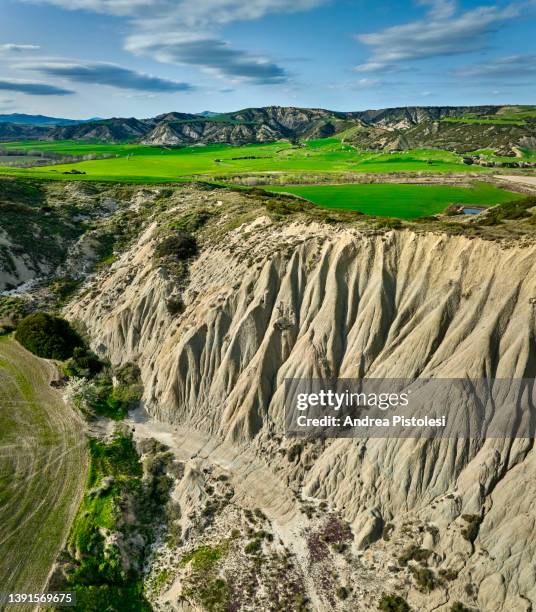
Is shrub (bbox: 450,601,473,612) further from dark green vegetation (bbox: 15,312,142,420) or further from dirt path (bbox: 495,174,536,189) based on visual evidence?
dirt path (bbox: 495,174,536,189)

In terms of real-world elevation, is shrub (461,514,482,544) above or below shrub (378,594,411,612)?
above

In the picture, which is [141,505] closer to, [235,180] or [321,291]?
[321,291]

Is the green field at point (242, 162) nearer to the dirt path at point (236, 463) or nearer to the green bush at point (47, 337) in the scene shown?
the green bush at point (47, 337)

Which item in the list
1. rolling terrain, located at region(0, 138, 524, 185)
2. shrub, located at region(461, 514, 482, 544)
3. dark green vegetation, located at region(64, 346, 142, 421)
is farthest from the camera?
rolling terrain, located at region(0, 138, 524, 185)

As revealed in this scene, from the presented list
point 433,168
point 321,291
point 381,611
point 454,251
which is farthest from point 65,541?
point 433,168

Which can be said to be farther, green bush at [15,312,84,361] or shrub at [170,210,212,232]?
shrub at [170,210,212,232]

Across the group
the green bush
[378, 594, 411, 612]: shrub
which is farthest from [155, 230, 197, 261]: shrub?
[378, 594, 411, 612]: shrub

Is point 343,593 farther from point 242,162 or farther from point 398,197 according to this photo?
point 242,162

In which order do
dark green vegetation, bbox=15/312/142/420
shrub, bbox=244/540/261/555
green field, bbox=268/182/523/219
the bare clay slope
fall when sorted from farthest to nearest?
green field, bbox=268/182/523/219
dark green vegetation, bbox=15/312/142/420
shrub, bbox=244/540/261/555
the bare clay slope
